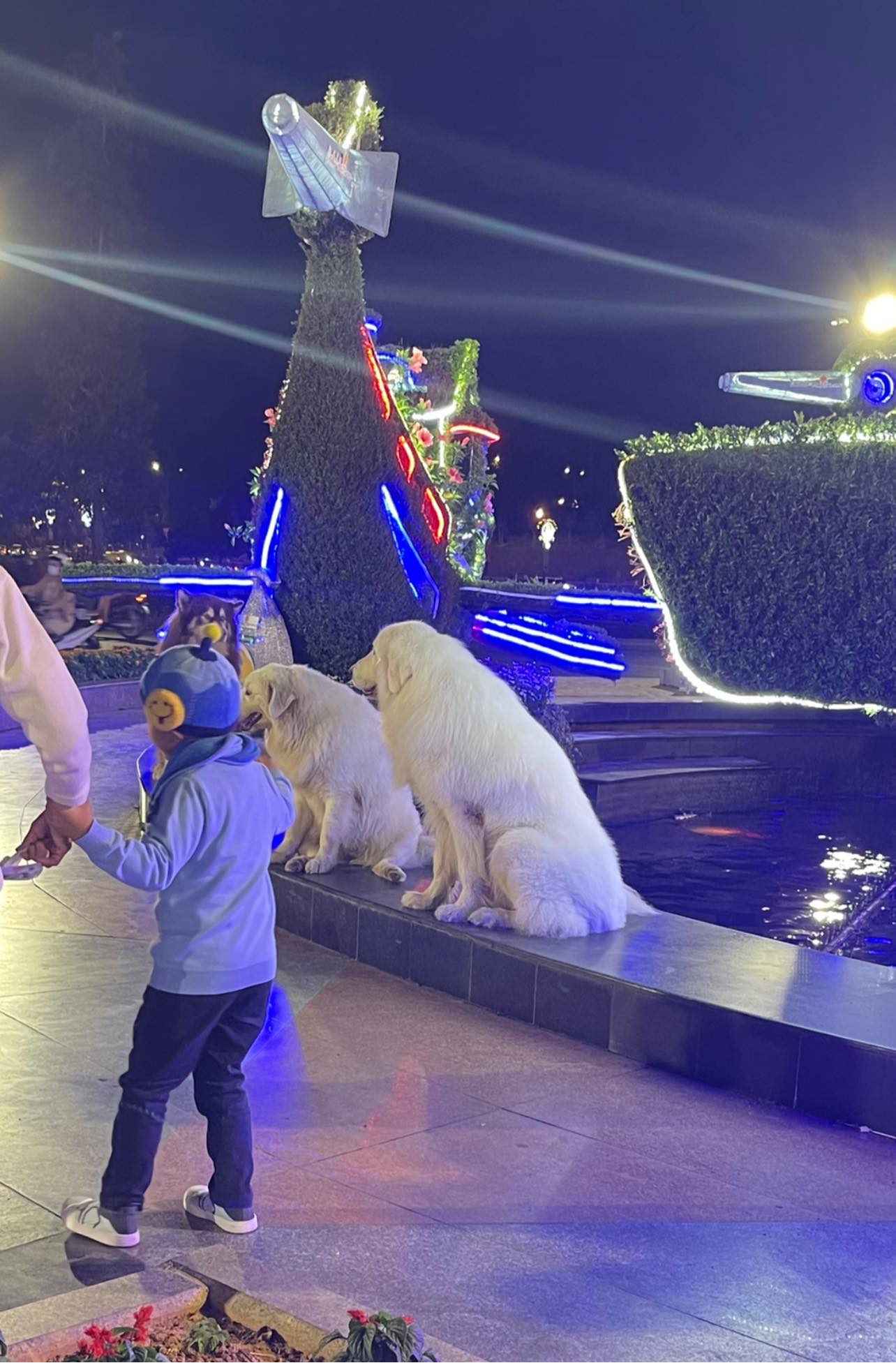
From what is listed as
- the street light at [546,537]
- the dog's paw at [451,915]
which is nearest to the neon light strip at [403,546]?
the dog's paw at [451,915]

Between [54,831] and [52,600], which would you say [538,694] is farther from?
[54,831]

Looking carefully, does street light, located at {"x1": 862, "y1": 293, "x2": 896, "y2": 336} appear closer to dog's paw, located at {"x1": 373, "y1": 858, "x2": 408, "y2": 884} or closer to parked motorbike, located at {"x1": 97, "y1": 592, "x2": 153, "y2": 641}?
dog's paw, located at {"x1": 373, "y1": 858, "x2": 408, "y2": 884}

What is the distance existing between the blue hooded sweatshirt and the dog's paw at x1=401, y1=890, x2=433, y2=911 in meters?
2.58

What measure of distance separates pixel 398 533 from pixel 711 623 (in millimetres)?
3065

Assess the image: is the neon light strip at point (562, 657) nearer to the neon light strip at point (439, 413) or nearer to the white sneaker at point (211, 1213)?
the neon light strip at point (439, 413)

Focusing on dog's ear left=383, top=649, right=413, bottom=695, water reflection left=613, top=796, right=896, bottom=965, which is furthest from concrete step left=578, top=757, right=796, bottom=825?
dog's ear left=383, top=649, right=413, bottom=695

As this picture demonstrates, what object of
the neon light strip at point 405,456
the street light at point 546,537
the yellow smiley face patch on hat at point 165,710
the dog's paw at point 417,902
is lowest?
the dog's paw at point 417,902

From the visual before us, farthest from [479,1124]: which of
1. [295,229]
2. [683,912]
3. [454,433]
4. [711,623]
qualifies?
[454,433]

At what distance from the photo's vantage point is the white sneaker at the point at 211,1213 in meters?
3.64

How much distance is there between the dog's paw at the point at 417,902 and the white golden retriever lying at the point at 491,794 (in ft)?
0.36

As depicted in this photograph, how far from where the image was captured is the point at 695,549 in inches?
389

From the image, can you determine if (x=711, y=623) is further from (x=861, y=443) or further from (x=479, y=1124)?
(x=479, y=1124)

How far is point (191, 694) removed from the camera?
3.67 meters

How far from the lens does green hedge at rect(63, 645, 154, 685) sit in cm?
1764
